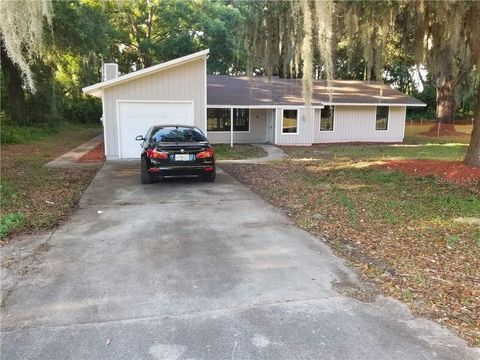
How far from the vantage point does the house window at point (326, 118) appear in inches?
842

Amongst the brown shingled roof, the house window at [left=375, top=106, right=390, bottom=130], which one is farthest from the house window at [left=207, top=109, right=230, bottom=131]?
the house window at [left=375, top=106, right=390, bottom=130]

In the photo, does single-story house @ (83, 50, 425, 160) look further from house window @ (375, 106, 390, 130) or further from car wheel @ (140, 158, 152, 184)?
car wheel @ (140, 158, 152, 184)

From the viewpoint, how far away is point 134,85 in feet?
45.3

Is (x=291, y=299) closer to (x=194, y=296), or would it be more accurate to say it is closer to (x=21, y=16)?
(x=194, y=296)

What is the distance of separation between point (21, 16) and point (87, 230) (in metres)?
3.46

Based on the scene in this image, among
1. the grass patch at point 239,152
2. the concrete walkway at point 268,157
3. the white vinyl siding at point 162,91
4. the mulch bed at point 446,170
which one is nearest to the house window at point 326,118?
the concrete walkway at point 268,157

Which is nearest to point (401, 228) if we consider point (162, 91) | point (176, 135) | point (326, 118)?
point (176, 135)

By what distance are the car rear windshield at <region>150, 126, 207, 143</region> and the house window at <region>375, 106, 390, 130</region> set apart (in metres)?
15.5

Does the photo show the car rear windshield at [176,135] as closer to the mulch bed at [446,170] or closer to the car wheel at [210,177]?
the car wheel at [210,177]

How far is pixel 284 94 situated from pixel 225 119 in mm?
3339

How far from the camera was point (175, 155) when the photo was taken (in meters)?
8.72

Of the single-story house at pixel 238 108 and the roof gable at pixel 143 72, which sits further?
the single-story house at pixel 238 108

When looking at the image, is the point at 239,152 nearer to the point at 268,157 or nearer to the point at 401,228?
the point at 268,157

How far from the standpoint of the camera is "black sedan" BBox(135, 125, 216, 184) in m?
8.72
